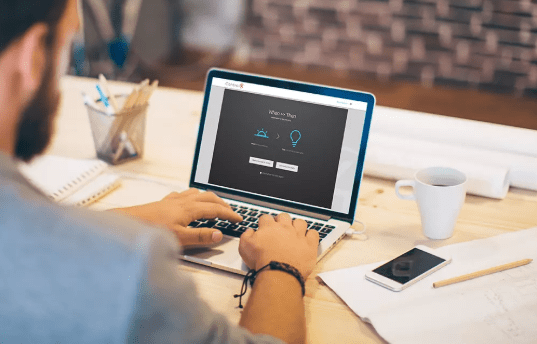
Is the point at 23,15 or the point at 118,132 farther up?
the point at 23,15

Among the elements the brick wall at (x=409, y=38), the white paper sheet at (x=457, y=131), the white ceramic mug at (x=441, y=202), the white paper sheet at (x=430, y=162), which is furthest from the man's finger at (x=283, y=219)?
the brick wall at (x=409, y=38)

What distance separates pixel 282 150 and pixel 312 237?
23 cm

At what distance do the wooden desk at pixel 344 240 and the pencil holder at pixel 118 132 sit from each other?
34 mm

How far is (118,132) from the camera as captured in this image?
54.5 inches

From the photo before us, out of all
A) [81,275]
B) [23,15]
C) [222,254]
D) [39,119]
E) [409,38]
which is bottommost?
[222,254]

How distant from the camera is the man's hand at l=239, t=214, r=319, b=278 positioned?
92 cm

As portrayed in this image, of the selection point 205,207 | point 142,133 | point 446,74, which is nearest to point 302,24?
point 446,74

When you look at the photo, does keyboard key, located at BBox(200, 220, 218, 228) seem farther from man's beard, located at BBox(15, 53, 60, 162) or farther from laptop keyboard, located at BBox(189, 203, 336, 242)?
man's beard, located at BBox(15, 53, 60, 162)

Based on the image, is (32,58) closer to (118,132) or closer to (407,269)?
(407,269)

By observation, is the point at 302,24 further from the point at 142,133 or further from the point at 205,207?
the point at 205,207

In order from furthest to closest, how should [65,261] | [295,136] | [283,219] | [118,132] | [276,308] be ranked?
[118,132] < [295,136] < [283,219] < [276,308] < [65,261]

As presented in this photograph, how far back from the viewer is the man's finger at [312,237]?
39.4 inches

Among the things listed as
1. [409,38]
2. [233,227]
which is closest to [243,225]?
[233,227]

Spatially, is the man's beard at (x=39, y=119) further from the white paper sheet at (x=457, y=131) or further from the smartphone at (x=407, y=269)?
the white paper sheet at (x=457, y=131)
